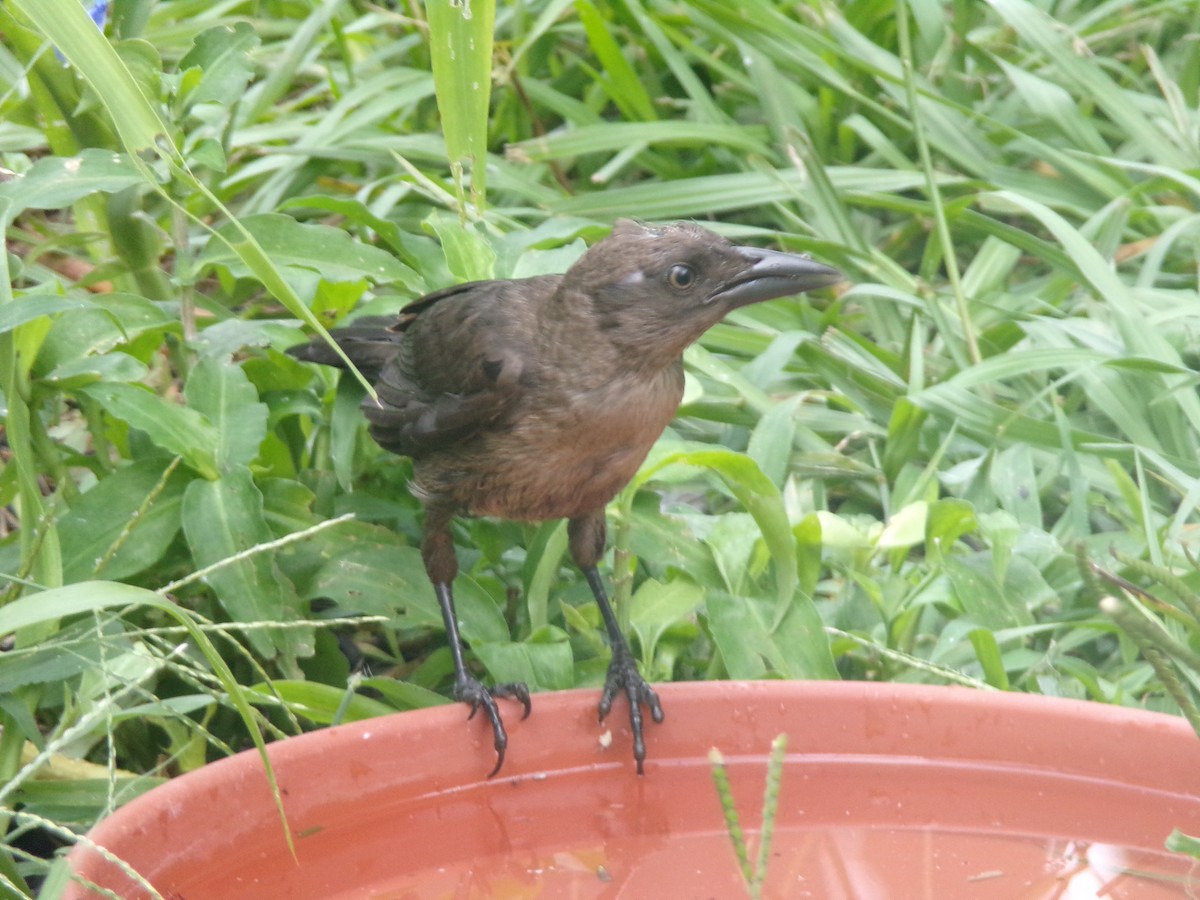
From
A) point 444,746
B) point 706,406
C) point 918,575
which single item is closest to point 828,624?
point 918,575

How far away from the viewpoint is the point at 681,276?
9.41ft

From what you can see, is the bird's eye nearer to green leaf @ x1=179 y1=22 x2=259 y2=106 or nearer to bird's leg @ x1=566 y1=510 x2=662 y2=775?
bird's leg @ x1=566 y1=510 x2=662 y2=775

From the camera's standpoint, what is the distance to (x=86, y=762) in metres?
2.89

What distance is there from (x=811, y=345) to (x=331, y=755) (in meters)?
2.13

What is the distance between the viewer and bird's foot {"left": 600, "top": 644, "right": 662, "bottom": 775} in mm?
2531

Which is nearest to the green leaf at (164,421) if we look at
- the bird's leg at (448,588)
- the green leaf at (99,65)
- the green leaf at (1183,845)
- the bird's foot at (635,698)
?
the bird's leg at (448,588)

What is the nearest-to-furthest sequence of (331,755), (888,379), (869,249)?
(331,755) → (888,379) → (869,249)

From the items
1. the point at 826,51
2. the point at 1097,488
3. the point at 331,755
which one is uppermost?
the point at 826,51

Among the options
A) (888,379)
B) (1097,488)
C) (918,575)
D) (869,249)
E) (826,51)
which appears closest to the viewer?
(918,575)

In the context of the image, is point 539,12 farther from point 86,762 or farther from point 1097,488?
point 86,762

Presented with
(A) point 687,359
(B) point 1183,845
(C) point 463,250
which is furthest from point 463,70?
(B) point 1183,845

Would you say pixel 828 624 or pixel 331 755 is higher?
pixel 331 755

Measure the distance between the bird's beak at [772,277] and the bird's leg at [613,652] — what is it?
1.76ft

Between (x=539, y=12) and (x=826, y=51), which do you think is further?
(x=539, y=12)
